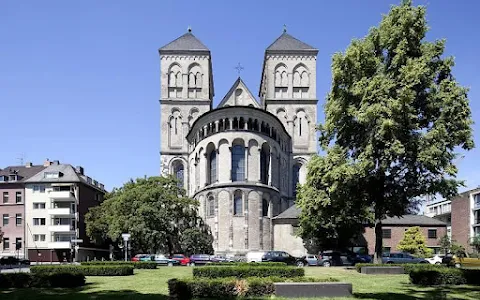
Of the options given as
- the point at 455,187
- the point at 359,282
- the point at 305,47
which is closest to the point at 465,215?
the point at 305,47

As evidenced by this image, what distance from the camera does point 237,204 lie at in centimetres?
6191

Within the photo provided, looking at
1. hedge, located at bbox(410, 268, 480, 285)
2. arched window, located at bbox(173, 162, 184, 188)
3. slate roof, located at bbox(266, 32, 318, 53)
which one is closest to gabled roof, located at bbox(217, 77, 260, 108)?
slate roof, located at bbox(266, 32, 318, 53)

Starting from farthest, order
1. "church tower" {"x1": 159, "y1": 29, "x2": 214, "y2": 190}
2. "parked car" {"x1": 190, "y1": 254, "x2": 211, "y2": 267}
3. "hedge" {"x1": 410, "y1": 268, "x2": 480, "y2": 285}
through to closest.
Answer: "church tower" {"x1": 159, "y1": 29, "x2": 214, "y2": 190} → "parked car" {"x1": 190, "y1": 254, "x2": 211, "y2": 267} → "hedge" {"x1": 410, "y1": 268, "x2": 480, "y2": 285}

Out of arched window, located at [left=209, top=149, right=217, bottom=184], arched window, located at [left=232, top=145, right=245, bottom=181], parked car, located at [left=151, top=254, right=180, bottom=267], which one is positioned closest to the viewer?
parked car, located at [left=151, top=254, right=180, bottom=267]

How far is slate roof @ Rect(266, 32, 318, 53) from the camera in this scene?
3142 inches

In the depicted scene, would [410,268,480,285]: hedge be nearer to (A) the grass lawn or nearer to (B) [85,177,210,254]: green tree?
(A) the grass lawn

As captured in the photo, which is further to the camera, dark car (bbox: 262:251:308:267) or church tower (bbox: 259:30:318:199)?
church tower (bbox: 259:30:318:199)

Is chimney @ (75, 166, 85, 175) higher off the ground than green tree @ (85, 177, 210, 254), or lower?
higher

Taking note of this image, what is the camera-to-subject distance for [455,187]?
30234 mm

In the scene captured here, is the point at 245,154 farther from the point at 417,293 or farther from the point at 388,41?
the point at 417,293

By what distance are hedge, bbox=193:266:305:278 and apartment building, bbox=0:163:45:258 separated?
169 ft

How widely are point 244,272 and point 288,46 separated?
62.5 metres

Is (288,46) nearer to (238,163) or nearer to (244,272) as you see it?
(238,163)

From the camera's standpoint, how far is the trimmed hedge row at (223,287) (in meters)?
17.1
